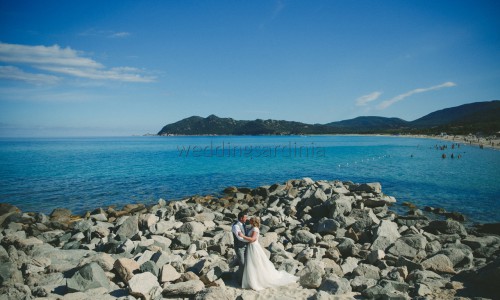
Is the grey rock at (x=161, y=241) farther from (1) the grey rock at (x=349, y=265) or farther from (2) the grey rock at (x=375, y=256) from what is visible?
(2) the grey rock at (x=375, y=256)

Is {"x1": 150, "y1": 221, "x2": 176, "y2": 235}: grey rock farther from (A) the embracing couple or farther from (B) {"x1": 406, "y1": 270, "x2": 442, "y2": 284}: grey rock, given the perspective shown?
(B) {"x1": 406, "y1": 270, "x2": 442, "y2": 284}: grey rock

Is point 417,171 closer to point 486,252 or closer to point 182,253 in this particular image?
point 486,252

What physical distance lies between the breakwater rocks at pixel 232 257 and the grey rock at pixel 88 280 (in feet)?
0.09

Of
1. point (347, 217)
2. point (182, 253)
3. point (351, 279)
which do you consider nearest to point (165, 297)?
point (182, 253)

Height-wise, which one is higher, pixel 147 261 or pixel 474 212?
pixel 147 261

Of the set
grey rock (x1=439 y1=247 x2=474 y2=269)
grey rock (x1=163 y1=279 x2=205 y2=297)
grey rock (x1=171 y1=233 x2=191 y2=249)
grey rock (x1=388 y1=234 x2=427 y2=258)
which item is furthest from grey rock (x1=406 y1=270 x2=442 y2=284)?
grey rock (x1=171 y1=233 x2=191 y2=249)

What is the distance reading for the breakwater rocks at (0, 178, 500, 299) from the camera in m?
8.82

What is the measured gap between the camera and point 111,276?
31.4ft

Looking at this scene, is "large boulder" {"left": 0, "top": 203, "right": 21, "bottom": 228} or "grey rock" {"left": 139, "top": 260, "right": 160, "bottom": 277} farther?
"large boulder" {"left": 0, "top": 203, "right": 21, "bottom": 228}

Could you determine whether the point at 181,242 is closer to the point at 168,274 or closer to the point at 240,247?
the point at 168,274

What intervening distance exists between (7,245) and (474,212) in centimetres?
2828

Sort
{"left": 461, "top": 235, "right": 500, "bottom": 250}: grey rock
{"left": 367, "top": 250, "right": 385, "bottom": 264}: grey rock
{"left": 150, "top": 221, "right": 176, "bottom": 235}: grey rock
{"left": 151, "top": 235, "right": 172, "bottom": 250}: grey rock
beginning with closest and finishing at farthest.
A: 1. {"left": 367, "top": 250, "right": 385, "bottom": 264}: grey rock
2. {"left": 151, "top": 235, "right": 172, "bottom": 250}: grey rock
3. {"left": 461, "top": 235, "right": 500, "bottom": 250}: grey rock
4. {"left": 150, "top": 221, "right": 176, "bottom": 235}: grey rock

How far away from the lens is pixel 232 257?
38.6ft

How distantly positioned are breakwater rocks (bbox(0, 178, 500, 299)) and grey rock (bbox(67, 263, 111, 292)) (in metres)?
0.03
